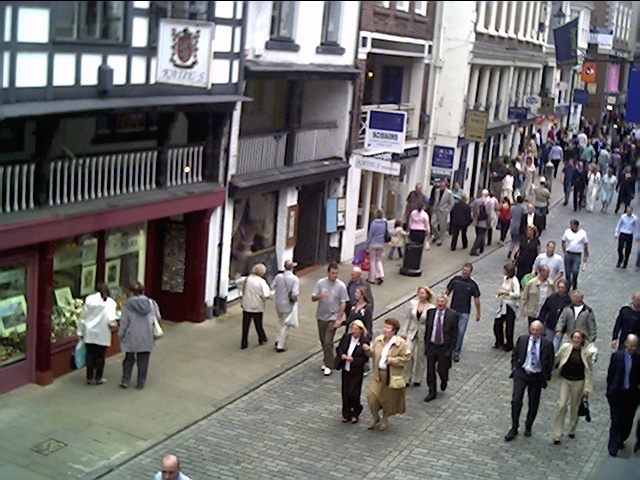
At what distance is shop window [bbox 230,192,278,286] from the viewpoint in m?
20.4

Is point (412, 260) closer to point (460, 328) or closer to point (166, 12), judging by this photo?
point (460, 328)

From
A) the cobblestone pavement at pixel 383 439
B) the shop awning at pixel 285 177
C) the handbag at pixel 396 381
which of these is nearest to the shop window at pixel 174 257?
the shop awning at pixel 285 177

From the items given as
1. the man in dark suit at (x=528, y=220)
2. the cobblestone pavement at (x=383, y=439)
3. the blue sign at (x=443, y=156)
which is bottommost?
the cobblestone pavement at (x=383, y=439)

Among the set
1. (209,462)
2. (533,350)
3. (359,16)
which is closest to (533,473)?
(533,350)

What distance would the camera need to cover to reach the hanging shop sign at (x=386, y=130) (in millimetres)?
23969

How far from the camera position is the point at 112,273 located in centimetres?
1691

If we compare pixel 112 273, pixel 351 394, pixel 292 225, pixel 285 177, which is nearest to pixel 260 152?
pixel 285 177

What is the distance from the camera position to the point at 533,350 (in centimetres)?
1312

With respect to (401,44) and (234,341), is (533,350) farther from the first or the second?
(401,44)

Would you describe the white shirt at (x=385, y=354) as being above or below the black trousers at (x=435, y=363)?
above

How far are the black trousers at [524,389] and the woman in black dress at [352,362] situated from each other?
189 cm

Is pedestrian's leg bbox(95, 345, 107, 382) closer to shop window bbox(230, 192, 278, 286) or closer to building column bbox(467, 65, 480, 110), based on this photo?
shop window bbox(230, 192, 278, 286)

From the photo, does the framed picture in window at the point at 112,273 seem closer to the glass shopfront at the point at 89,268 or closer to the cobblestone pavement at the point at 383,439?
the glass shopfront at the point at 89,268

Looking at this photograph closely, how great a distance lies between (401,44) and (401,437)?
14.6 metres
